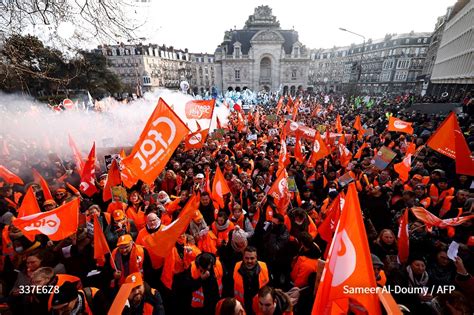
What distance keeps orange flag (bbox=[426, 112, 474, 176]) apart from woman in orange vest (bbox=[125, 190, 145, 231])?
6.28 m

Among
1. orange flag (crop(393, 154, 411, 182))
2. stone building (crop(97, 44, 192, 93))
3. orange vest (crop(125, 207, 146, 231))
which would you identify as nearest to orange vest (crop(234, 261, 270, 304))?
orange vest (crop(125, 207, 146, 231))

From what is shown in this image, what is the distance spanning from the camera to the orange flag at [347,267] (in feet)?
6.98

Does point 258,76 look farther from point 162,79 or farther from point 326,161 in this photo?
point 326,161

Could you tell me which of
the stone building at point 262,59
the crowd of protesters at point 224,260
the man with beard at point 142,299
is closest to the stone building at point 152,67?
the stone building at point 262,59

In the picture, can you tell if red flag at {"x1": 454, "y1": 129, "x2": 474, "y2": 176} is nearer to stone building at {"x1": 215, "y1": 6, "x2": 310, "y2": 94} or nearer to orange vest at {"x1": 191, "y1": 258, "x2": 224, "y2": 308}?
orange vest at {"x1": 191, "y1": 258, "x2": 224, "y2": 308}

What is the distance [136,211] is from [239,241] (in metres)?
2.50

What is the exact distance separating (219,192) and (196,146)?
145 inches

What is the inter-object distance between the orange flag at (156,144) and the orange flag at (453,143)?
17.7 ft

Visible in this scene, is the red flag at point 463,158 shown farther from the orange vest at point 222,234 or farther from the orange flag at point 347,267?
the orange vest at point 222,234

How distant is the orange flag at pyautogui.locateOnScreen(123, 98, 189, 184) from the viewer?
439cm

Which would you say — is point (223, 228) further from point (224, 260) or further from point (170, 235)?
point (170, 235)

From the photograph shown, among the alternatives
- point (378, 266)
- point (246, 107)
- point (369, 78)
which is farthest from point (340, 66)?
point (378, 266)

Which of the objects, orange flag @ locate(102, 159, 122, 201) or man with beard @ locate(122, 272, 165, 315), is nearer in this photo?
man with beard @ locate(122, 272, 165, 315)

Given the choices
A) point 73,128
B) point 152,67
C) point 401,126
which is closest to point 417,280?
point 401,126
